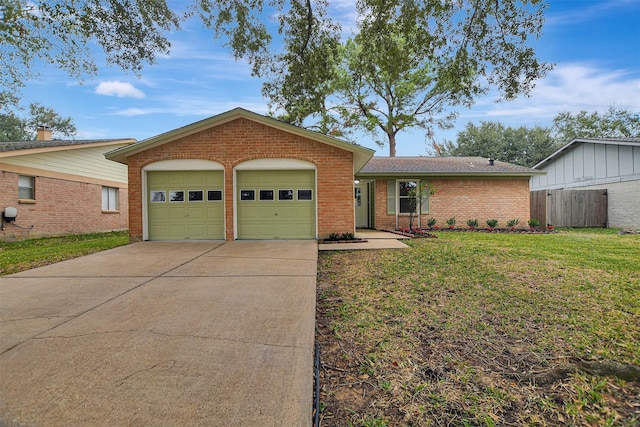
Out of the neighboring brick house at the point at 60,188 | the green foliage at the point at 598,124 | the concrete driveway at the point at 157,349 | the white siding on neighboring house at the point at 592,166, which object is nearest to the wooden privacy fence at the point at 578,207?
the white siding on neighboring house at the point at 592,166

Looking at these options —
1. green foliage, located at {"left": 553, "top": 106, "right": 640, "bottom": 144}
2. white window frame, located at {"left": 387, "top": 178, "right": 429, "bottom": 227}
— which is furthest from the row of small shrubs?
green foliage, located at {"left": 553, "top": 106, "right": 640, "bottom": 144}

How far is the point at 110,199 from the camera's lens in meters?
17.6

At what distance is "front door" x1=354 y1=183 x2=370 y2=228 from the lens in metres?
16.5

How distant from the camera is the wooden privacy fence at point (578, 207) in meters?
16.9

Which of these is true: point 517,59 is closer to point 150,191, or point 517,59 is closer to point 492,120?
point 150,191

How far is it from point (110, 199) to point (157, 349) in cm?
1785

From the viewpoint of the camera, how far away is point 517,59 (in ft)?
21.1

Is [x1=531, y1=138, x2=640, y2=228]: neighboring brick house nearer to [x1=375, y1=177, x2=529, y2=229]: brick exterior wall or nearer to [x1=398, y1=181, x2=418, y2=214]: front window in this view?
[x1=375, y1=177, x2=529, y2=229]: brick exterior wall

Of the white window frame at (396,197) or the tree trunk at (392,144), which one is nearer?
the white window frame at (396,197)

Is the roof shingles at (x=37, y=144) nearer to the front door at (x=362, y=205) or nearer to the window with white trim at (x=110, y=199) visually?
the window with white trim at (x=110, y=199)

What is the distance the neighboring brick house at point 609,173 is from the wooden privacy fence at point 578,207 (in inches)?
3.6

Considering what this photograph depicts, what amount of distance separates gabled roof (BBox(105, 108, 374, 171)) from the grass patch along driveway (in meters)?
4.47

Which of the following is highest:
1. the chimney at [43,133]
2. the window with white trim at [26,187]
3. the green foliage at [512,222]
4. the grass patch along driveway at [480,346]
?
the chimney at [43,133]

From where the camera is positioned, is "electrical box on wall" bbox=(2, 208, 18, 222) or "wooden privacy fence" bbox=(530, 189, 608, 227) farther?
"wooden privacy fence" bbox=(530, 189, 608, 227)
